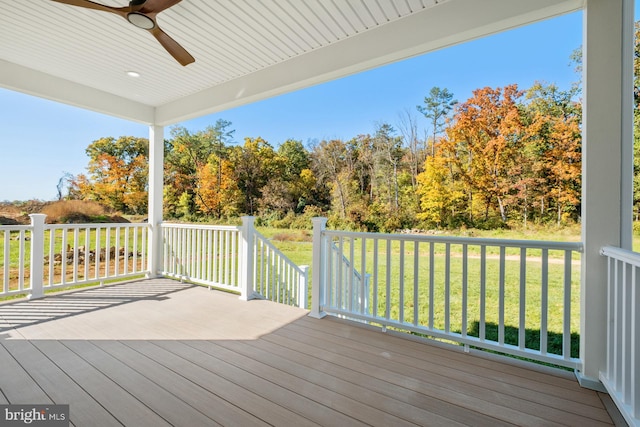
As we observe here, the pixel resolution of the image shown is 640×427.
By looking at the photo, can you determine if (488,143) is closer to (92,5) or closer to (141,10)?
(141,10)

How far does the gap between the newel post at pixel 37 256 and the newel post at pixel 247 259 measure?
2.38 meters

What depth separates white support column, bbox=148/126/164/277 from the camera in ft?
15.3

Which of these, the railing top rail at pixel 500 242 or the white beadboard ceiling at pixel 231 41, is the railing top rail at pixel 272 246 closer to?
the railing top rail at pixel 500 242

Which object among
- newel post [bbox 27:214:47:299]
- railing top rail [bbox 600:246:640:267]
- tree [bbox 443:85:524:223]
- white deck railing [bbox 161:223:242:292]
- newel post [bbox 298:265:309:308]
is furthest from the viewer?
tree [bbox 443:85:524:223]

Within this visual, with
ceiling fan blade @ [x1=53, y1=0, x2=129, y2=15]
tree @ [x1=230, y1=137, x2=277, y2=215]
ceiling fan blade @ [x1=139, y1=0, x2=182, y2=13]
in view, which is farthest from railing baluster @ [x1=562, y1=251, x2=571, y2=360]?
tree @ [x1=230, y1=137, x2=277, y2=215]

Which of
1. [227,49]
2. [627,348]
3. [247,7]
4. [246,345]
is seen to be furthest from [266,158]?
[627,348]

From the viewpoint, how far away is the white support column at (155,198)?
4668 millimetres

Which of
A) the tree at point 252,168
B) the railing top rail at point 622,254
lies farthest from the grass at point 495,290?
the tree at point 252,168

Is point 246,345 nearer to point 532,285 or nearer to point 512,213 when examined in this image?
point 512,213

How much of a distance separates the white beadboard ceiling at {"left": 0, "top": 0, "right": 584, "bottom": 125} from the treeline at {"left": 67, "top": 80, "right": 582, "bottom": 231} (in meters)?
3.50

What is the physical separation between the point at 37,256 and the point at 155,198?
1.59m

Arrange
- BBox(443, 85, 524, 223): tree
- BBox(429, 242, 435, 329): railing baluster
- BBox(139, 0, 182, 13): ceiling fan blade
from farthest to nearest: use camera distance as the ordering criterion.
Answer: BBox(443, 85, 524, 223): tree
BBox(429, 242, 435, 329): railing baluster
BBox(139, 0, 182, 13): ceiling fan blade

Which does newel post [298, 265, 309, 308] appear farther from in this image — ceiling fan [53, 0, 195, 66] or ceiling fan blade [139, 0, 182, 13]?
ceiling fan blade [139, 0, 182, 13]

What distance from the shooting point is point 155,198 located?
4.70 meters
